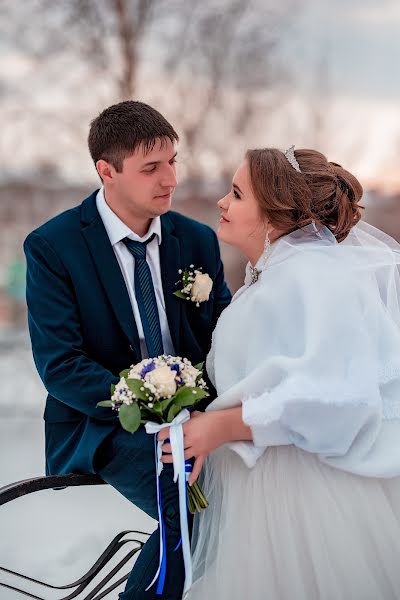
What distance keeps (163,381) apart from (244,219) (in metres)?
0.65

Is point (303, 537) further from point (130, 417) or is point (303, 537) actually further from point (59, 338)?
point (59, 338)

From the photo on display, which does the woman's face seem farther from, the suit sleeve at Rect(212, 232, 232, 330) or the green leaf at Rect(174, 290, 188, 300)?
the suit sleeve at Rect(212, 232, 232, 330)

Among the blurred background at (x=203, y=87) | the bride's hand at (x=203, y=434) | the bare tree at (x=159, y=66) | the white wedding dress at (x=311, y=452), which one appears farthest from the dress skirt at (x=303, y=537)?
the bare tree at (x=159, y=66)

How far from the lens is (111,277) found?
262 cm

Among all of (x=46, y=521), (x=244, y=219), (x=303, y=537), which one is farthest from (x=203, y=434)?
(x=46, y=521)

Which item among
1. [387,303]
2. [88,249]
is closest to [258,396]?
[387,303]

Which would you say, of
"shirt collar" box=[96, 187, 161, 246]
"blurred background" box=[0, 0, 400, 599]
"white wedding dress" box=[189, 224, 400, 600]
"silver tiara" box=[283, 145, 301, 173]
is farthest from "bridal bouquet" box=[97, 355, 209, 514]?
"blurred background" box=[0, 0, 400, 599]

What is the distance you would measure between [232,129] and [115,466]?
4.17 meters

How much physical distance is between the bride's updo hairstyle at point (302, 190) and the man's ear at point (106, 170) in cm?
46

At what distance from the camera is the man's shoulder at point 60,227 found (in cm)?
262

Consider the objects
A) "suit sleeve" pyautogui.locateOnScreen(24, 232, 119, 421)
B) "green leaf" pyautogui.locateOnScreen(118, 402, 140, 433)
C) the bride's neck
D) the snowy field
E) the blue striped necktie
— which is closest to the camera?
"green leaf" pyautogui.locateOnScreen(118, 402, 140, 433)

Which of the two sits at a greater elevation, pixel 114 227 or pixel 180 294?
pixel 114 227

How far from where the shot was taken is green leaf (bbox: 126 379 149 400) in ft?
7.09

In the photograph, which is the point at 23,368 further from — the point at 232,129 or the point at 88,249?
the point at 88,249
